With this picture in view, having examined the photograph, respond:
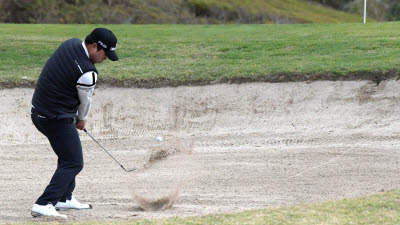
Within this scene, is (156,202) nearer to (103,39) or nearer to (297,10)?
(103,39)

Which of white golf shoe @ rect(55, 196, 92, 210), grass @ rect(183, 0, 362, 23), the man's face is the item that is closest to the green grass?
white golf shoe @ rect(55, 196, 92, 210)

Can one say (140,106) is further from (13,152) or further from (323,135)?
(323,135)

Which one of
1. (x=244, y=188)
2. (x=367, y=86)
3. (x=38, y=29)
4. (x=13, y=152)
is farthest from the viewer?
(x=38, y=29)

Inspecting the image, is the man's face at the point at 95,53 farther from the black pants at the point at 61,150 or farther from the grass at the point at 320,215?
the grass at the point at 320,215

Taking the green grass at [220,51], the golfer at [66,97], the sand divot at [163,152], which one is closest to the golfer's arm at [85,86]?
the golfer at [66,97]

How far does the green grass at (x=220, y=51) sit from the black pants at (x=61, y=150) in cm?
730

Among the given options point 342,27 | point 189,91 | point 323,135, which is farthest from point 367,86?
point 342,27

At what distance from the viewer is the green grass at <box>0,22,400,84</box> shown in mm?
15766

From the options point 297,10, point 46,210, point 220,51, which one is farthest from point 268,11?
point 46,210

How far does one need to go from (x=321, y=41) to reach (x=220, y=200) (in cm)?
1140

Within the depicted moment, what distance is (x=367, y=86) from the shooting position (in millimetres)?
14734

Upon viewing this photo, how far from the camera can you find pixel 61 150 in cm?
834

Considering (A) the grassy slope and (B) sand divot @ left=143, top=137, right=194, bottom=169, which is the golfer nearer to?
(B) sand divot @ left=143, top=137, right=194, bottom=169

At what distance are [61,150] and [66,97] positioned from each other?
674mm
